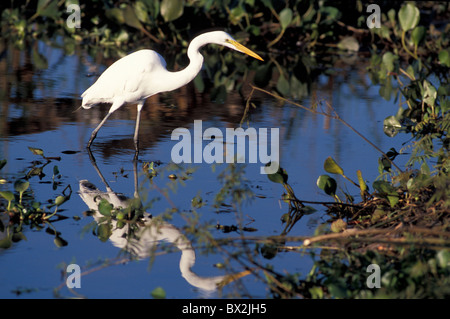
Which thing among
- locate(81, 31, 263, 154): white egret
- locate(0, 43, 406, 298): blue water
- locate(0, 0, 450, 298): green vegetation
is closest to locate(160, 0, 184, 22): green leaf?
locate(0, 0, 450, 298): green vegetation

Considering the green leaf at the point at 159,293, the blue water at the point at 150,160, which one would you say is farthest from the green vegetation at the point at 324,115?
the blue water at the point at 150,160

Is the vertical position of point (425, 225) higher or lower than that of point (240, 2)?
lower

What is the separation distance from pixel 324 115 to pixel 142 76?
1.73 meters

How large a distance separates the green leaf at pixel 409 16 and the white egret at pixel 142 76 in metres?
4.13

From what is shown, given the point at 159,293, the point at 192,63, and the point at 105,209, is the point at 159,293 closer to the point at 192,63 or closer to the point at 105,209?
the point at 105,209

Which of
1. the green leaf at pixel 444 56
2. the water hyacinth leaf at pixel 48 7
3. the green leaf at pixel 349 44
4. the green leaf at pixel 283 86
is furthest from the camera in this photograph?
the green leaf at pixel 349 44

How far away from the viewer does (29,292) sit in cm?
367

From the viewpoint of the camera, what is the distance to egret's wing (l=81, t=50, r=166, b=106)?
6.49 meters

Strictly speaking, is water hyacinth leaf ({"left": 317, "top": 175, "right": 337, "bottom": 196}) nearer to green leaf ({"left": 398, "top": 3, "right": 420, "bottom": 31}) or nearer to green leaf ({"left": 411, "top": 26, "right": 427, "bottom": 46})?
green leaf ({"left": 411, "top": 26, "right": 427, "bottom": 46})

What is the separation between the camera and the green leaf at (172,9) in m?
11.5

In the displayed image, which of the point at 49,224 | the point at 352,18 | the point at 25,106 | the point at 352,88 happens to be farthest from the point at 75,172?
the point at 352,18

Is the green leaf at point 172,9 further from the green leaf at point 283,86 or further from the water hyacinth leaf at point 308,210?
the water hyacinth leaf at point 308,210
